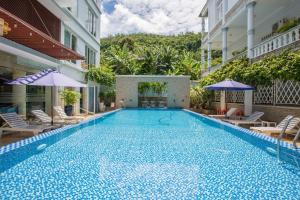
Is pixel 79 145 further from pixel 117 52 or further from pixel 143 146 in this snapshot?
pixel 117 52

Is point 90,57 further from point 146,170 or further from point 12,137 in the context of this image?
point 146,170

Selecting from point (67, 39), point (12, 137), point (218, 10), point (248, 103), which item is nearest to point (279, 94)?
point (248, 103)

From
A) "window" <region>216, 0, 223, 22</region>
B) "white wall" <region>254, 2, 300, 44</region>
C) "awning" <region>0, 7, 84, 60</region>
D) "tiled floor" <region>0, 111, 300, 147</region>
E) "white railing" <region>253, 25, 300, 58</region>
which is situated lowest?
"tiled floor" <region>0, 111, 300, 147</region>

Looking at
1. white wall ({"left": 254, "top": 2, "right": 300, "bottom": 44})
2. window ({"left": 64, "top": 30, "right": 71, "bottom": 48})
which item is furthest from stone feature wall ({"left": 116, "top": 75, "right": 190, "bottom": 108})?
window ({"left": 64, "top": 30, "right": 71, "bottom": 48})

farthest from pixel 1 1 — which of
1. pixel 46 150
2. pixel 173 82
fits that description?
pixel 173 82

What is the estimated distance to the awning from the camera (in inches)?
339

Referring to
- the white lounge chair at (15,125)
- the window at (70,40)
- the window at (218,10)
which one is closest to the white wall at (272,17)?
the window at (218,10)

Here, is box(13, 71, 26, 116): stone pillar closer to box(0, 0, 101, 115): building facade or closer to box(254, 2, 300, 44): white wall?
box(0, 0, 101, 115): building facade

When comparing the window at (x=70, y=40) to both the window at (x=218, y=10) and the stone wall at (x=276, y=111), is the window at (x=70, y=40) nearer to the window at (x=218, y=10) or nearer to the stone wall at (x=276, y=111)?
the window at (x=218, y=10)

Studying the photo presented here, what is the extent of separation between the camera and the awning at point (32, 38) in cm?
862

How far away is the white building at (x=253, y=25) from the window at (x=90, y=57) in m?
10.2

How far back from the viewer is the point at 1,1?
35.3ft

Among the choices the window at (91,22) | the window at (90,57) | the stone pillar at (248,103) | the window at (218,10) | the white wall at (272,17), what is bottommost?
the stone pillar at (248,103)

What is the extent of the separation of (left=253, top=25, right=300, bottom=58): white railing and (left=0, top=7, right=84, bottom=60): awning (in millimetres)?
9281
